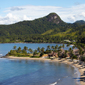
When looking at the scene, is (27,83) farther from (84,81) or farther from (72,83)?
(84,81)

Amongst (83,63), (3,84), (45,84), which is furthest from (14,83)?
(83,63)

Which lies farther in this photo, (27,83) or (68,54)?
(68,54)

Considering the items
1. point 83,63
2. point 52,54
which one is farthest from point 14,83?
point 52,54

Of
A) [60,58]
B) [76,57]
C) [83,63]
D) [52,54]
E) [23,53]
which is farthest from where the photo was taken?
[23,53]

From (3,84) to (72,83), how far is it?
29.5 m

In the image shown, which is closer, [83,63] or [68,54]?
[83,63]

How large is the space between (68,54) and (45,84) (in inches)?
3005

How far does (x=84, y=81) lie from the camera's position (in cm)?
6644

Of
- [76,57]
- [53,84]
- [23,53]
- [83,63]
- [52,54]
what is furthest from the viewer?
[23,53]

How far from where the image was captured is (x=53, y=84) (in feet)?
210

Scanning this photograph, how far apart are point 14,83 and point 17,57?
79908 mm

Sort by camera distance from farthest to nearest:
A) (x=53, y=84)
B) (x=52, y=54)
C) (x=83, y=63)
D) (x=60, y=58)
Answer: (x=52, y=54), (x=60, y=58), (x=83, y=63), (x=53, y=84)

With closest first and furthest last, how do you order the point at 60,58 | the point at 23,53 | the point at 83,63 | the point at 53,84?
the point at 53,84 < the point at 83,63 < the point at 60,58 < the point at 23,53

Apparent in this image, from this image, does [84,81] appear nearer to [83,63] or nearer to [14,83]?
[14,83]
